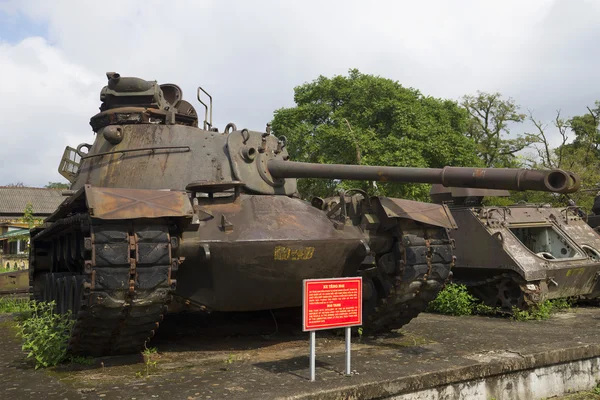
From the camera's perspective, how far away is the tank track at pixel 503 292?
9758 millimetres

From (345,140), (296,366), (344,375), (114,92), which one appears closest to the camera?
(344,375)

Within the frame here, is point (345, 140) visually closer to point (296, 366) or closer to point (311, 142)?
point (311, 142)

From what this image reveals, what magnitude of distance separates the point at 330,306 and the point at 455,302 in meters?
5.59

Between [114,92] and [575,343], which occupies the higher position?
[114,92]

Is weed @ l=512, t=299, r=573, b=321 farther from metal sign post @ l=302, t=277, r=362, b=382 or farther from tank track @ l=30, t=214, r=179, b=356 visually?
tank track @ l=30, t=214, r=179, b=356

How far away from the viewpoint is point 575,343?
6820 mm

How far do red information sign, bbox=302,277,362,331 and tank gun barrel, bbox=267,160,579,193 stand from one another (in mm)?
1453

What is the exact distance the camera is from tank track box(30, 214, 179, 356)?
539cm

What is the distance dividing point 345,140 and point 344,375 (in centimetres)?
2128

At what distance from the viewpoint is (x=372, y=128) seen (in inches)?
1100

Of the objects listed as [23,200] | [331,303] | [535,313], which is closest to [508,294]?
[535,313]

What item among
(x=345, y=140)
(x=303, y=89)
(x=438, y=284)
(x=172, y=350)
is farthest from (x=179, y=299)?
(x=303, y=89)

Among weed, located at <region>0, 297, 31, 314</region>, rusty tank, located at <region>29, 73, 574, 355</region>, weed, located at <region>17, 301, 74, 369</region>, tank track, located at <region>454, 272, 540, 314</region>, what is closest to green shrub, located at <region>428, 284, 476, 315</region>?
tank track, located at <region>454, 272, 540, 314</region>

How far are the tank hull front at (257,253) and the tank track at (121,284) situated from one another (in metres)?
0.53
